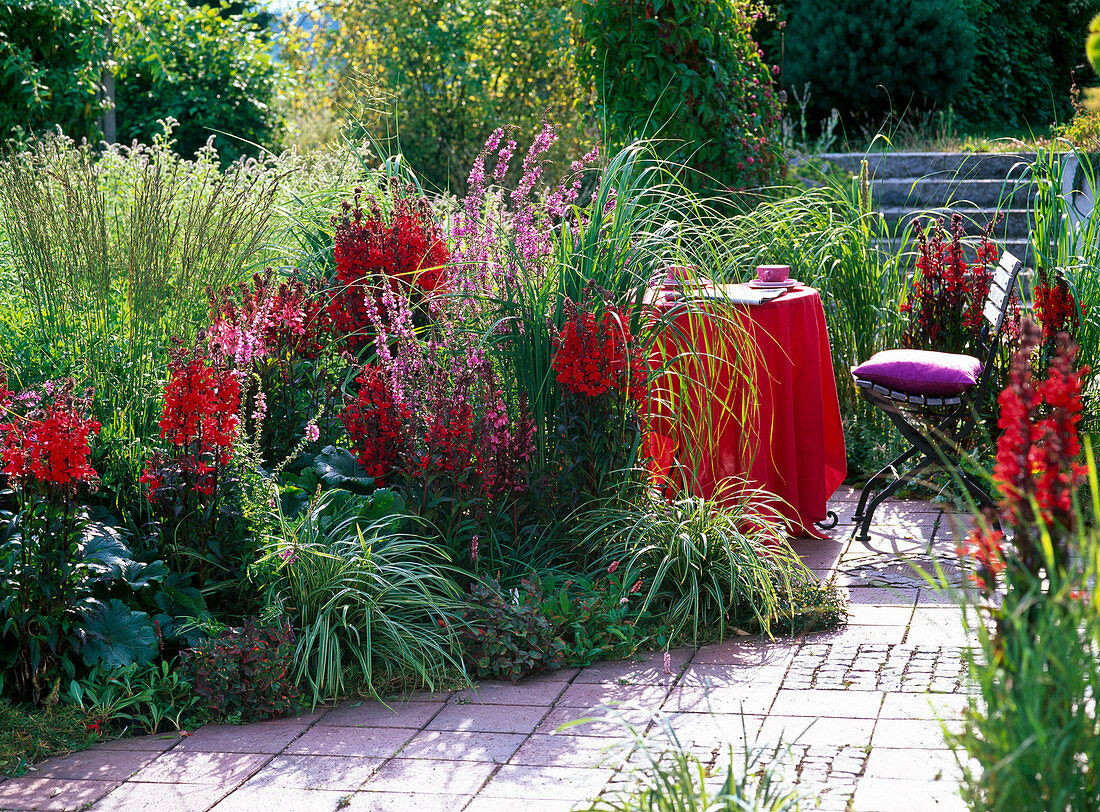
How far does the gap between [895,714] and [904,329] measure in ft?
9.72

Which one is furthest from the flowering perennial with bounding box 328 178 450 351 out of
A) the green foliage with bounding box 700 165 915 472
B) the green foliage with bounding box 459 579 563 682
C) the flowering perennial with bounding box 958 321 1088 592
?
the flowering perennial with bounding box 958 321 1088 592

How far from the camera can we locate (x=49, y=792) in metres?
2.57

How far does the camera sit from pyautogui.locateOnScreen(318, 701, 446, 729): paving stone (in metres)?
2.91

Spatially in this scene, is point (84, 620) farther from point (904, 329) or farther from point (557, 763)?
point (904, 329)

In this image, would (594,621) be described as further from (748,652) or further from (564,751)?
(564,751)

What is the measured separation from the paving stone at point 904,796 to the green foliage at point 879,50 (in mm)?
10013

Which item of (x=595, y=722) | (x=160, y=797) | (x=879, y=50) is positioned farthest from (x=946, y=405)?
(x=879, y=50)

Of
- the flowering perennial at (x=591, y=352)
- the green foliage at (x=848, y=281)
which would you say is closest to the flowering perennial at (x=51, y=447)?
the flowering perennial at (x=591, y=352)

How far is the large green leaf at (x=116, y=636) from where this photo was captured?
9.70 feet

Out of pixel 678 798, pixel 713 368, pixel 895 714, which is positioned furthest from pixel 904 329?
pixel 678 798

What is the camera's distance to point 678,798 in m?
1.98

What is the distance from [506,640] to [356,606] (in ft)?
1.45

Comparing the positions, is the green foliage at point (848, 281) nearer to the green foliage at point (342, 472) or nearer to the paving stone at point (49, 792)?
the green foliage at point (342, 472)

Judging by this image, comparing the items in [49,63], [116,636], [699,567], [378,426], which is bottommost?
[699,567]
